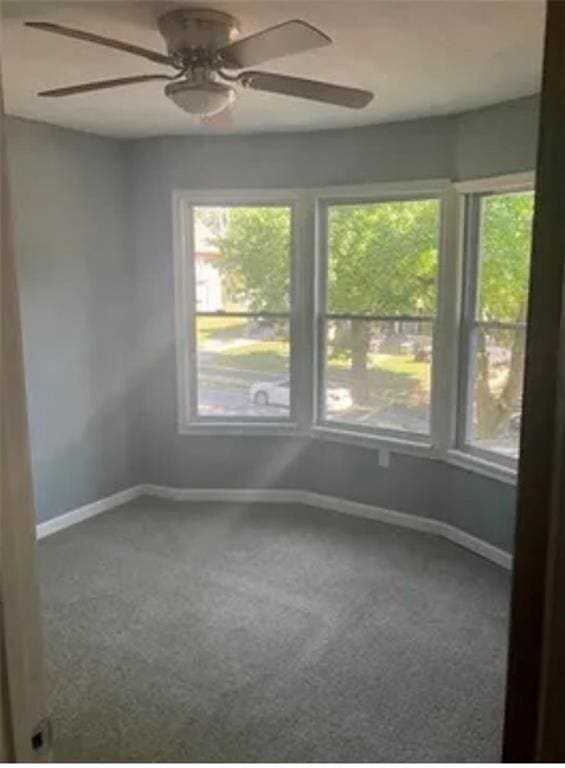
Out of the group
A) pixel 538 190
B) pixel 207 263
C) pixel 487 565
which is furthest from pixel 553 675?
pixel 207 263

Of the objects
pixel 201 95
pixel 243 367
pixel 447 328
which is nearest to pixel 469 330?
pixel 447 328

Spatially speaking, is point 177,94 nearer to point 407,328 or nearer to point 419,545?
point 407,328

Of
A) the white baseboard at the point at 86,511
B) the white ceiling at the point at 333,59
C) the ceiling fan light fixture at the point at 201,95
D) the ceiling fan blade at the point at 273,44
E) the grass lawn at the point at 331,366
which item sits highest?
the white ceiling at the point at 333,59

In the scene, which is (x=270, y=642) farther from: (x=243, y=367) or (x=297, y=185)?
(x=297, y=185)

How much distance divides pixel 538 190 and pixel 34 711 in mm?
999

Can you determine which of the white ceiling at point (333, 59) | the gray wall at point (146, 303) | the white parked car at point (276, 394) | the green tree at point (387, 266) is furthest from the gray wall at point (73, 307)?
the white parked car at point (276, 394)

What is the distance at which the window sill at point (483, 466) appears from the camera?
380 centimetres

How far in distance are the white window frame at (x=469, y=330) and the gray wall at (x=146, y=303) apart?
0.29ft

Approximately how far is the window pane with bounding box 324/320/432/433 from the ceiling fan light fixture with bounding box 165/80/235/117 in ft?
7.30

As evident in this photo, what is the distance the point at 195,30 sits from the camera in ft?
7.69

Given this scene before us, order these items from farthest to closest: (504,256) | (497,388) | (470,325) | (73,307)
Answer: (73,307) < (470,325) < (497,388) < (504,256)

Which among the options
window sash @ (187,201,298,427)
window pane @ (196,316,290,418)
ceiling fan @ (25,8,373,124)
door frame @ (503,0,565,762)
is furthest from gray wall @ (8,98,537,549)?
Result: door frame @ (503,0,565,762)

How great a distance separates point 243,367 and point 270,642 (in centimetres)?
225

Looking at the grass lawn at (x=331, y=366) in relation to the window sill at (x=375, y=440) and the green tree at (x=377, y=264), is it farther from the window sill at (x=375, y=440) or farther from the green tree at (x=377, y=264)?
the window sill at (x=375, y=440)
